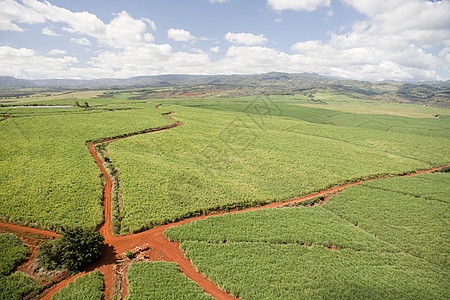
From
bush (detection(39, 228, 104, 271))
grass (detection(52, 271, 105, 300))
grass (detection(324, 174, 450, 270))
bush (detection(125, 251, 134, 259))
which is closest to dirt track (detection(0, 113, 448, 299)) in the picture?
grass (detection(52, 271, 105, 300))

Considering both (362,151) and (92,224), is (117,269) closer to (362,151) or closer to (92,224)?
(92,224)

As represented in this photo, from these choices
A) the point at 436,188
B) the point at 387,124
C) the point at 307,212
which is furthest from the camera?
the point at 387,124

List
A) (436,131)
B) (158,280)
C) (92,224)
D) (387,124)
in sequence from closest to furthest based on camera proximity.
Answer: (158,280), (92,224), (436,131), (387,124)

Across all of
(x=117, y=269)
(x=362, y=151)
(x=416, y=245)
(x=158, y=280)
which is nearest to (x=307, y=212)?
(x=416, y=245)

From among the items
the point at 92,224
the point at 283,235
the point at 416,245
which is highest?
the point at 92,224

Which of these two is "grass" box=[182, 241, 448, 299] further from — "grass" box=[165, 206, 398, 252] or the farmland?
"grass" box=[165, 206, 398, 252]

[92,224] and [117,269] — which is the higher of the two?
[92,224]
